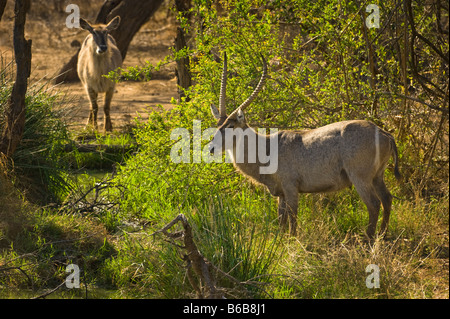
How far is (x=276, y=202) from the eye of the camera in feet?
22.0

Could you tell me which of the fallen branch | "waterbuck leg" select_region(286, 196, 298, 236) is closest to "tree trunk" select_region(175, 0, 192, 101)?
"waterbuck leg" select_region(286, 196, 298, 236)

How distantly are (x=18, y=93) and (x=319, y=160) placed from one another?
296 centimetres

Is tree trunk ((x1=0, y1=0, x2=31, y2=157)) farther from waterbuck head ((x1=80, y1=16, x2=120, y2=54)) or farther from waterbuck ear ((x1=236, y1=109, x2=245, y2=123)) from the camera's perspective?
waterbuck head ((x1=80, y1=16, x2=120, y2=54))

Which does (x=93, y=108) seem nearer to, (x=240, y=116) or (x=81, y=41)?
(x=240, y=116)

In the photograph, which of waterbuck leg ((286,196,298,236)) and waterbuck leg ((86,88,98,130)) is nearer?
waterbuck leg ((286,196,298,236))

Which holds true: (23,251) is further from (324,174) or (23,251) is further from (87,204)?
(324,174)

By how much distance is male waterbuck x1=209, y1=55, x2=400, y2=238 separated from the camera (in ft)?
18.9

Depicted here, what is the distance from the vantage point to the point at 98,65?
1088cm

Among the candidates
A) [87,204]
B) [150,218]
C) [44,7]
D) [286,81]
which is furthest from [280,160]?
[44,7]

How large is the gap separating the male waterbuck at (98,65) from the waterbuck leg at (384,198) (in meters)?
5.51

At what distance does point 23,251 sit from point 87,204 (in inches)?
46.0

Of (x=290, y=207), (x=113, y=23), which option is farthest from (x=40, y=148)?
(x=113, y=23)

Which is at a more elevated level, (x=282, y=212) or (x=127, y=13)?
(x=127, y=13)

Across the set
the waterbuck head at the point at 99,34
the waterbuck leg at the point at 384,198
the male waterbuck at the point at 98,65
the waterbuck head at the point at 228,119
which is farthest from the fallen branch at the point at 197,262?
the waterbuck head at the point at 99,34
